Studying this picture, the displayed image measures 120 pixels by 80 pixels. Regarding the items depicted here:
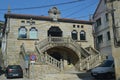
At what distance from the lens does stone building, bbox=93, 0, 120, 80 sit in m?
18.8

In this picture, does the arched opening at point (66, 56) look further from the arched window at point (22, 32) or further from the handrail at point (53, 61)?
the handrail at point (53, 61)

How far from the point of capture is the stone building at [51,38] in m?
32.4

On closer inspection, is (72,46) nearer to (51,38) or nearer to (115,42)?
(51,38)

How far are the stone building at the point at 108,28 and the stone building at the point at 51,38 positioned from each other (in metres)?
1.72

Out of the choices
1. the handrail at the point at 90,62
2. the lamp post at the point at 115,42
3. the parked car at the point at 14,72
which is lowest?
the parked car at the point at 14,72

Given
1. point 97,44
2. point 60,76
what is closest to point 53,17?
point 97,44

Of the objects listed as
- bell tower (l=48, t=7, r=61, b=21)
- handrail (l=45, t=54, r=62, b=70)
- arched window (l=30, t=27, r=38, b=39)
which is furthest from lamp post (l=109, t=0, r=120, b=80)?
bell tower (l=48, t=7, r=61, b=21)

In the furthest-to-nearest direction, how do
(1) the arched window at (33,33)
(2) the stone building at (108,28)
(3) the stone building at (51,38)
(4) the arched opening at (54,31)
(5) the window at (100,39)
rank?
1. (5) the window at (100,39)
2. (4) the arched opening at (54,31)
3. (1) the arched window at (33,33)
4. (3) the stone building at (51,38)
5. (2) the stone building at (108,28)

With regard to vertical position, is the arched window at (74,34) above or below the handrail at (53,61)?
above

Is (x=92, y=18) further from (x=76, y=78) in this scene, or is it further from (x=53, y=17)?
(x=76, y=78)

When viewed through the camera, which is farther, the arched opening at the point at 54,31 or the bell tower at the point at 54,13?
the bell tower at the point at 54,13

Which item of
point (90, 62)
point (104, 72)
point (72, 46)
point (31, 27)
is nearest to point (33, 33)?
point (31, 27)

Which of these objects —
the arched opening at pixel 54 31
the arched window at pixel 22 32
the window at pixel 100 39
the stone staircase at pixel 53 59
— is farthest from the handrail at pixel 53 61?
the window at pixel 100 39

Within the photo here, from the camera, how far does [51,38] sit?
32781 millimetres
